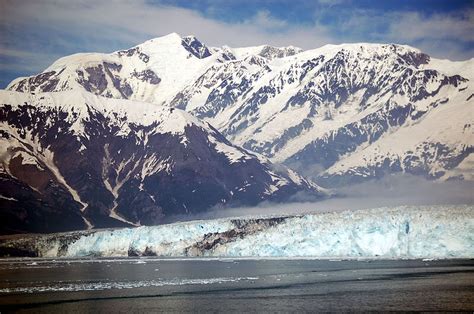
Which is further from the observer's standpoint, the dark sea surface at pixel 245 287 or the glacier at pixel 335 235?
the glacier at pixel 335 235

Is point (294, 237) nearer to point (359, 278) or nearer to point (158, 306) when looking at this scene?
point (359, 278)

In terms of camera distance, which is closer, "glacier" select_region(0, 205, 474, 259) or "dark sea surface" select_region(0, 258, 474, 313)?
"dark sea surface" select_region(0, 258, 474, 313)

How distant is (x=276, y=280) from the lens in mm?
124688

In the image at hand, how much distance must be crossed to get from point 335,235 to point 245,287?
52005 millimetres

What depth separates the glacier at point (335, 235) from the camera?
481ft

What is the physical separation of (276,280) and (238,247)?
58.1 meters

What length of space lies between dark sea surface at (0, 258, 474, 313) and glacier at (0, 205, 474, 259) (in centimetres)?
361

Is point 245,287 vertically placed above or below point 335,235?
below

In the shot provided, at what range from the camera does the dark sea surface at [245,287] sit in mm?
91375

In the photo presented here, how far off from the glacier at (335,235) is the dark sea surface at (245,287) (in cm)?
361

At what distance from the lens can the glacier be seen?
5773 inches

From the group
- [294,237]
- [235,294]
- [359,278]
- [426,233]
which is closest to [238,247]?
[294,237]

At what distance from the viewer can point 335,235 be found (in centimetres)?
16275

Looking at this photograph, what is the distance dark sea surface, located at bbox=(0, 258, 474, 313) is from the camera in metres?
91.4
